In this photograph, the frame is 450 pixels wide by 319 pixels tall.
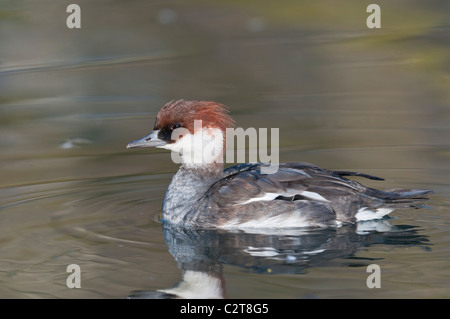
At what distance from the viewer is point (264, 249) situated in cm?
735

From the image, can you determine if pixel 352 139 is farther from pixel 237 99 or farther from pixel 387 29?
pixel 387 29

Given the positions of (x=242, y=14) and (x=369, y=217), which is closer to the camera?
(x=369, y=217)

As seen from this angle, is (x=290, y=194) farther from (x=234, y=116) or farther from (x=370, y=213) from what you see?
(x=234, y=116)

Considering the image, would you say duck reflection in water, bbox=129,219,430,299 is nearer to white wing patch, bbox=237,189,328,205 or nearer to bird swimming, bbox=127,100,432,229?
bird swimming, bbox=127,100,432,229

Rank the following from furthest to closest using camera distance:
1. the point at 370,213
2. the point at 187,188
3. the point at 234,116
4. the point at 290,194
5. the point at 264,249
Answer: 1. the point at 234,116
2. the point at 187,188
3. the point at 370,213
4. the point at 290,194
5. the point at 264,249

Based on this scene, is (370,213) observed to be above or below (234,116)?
below

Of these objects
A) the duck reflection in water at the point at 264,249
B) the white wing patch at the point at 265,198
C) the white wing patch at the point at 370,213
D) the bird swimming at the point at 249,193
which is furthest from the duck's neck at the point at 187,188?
the white wing patch at the point at 370,213

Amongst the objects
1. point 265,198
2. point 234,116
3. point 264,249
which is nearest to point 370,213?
point 265,198

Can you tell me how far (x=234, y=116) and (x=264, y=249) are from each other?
4.52 metres

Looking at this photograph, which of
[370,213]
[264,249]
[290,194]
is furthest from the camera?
[370,213]

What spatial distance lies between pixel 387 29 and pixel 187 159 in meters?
7.66

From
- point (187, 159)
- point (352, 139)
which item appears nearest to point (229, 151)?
point (352, 139)

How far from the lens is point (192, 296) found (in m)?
6.57

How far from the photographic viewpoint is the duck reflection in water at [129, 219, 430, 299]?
22.1ft
